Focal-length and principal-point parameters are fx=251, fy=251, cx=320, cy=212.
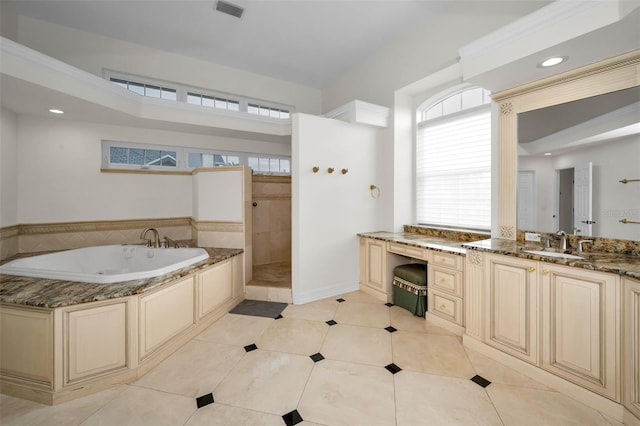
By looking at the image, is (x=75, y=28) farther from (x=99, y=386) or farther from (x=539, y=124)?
(x=539, y=124)

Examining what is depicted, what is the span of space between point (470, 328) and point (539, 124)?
6.43 ft

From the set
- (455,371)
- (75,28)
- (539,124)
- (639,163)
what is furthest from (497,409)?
(75,28)

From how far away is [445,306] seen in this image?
8.40ft

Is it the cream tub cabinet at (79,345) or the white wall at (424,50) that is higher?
the white wall at (424,50)

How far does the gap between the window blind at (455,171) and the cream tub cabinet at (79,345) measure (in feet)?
11.0

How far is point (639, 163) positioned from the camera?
69.4 inches

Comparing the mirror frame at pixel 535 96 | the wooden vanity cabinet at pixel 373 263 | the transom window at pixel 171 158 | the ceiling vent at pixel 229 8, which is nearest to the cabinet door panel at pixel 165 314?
the wooden vanity cabinet at pixel 373 263

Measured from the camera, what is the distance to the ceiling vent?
2.87 m

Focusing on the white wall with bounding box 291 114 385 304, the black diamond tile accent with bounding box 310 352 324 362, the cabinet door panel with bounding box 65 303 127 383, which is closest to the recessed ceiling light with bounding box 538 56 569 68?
the white wall with bounding box 291 114 385 304

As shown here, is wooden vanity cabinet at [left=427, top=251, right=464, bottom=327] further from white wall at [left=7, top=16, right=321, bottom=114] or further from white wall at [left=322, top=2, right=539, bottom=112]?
white wall at [left=7, top=16, right=321, bottom=114]

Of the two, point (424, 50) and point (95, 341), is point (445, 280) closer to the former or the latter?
point (424, 50)

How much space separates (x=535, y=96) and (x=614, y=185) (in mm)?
994

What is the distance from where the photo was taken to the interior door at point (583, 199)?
78.7 inches

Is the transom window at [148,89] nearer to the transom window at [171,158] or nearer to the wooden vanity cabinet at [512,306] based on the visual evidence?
the transom window at [171,158]
